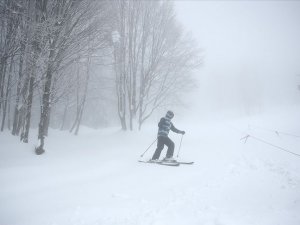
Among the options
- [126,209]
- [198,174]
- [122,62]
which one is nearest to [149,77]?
[122,62]

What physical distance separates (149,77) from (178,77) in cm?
323

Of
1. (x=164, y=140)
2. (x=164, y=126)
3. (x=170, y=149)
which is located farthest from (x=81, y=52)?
(x=170, y=149)

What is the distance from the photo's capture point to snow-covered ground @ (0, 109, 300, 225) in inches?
203

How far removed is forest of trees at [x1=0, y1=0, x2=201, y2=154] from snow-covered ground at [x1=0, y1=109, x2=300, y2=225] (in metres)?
1.99

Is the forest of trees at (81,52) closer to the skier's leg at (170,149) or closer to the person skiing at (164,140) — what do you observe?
the person skiing at (164,140)

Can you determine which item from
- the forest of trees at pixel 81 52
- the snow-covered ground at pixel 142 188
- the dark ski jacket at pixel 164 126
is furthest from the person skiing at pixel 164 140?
the forest of trees at pixel 81 52

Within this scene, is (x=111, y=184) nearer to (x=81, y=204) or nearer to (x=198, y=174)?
(x=81, y=204)

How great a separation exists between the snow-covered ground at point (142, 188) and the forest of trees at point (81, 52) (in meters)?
1.99

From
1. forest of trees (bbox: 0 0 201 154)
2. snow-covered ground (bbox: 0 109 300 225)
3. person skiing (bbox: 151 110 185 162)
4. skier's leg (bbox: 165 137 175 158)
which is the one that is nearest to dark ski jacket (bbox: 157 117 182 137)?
person skiing (bbox: 151 110 185 162)

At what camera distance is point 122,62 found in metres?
14.9

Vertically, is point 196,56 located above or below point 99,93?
above

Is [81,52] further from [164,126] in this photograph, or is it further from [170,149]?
[170,149]

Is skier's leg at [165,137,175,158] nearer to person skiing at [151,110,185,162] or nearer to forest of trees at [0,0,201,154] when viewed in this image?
person skiing at [151,110,185,162]

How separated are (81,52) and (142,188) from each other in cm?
692
